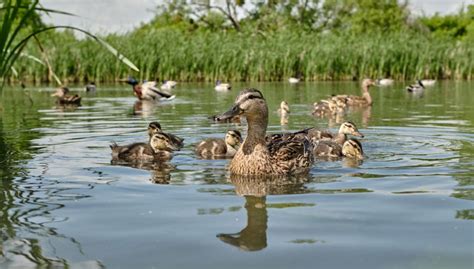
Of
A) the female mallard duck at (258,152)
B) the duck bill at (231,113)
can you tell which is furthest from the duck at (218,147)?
the duck bill at (231,113)

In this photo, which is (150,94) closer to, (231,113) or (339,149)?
(339,149)

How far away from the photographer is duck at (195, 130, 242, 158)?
775 centimetres

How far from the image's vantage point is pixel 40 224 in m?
4.16

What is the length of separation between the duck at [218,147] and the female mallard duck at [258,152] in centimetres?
125

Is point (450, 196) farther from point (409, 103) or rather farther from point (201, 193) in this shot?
point (409, 103)

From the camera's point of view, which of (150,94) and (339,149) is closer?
(339,149)

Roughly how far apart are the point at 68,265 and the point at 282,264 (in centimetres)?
99

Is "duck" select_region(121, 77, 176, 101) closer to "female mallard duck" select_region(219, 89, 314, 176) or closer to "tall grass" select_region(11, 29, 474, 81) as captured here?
"tall grass" select_region(11, 29, 474, 81)

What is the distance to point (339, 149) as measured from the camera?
25.3ft

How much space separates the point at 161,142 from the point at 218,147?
0.61 metres

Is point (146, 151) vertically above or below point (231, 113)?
below

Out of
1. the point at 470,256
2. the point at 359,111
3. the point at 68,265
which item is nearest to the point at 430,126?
the point at 359,111

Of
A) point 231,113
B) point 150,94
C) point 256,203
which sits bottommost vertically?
point 256,203

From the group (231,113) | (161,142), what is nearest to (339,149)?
(161,142)
